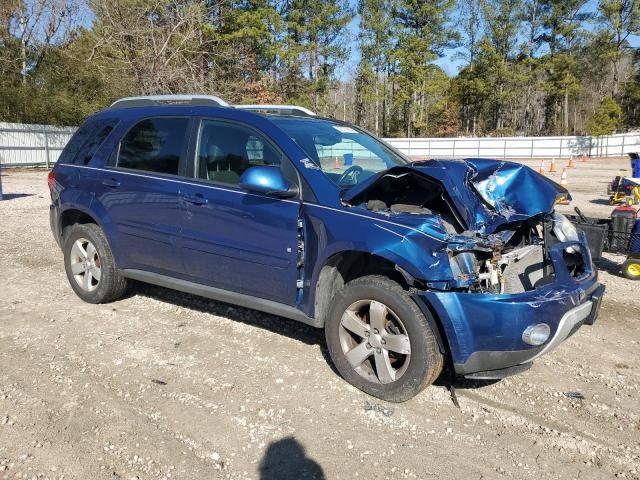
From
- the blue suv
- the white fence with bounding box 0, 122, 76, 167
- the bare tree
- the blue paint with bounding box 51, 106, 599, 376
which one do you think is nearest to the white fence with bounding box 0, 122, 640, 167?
the bare tree

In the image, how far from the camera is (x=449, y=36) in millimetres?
48719

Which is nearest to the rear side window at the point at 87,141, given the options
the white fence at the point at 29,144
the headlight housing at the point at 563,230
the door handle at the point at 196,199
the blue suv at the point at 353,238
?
the blue suv at the point at 353,238

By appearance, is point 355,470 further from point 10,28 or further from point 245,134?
point 10,28

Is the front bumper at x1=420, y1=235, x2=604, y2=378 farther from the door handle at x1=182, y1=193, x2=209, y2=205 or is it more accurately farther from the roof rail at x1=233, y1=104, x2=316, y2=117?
the roof rail at x1=233, y1=104, x2=316, y2=117

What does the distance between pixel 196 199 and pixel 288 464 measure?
2.16 metres

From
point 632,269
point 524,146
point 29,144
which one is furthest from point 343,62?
point 632,269

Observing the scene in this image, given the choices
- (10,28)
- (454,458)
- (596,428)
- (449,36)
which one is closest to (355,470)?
(454,458)

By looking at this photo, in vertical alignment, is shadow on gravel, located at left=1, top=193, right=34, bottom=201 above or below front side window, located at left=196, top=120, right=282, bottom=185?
below

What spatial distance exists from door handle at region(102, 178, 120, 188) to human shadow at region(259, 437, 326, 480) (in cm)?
289

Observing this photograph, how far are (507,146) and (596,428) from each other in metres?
35.9

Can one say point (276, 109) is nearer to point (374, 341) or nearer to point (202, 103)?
point (202, 103)

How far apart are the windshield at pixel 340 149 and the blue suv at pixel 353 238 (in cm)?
2

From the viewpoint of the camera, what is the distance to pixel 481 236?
3.39 metres

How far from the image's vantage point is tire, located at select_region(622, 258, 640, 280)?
6.39 m
